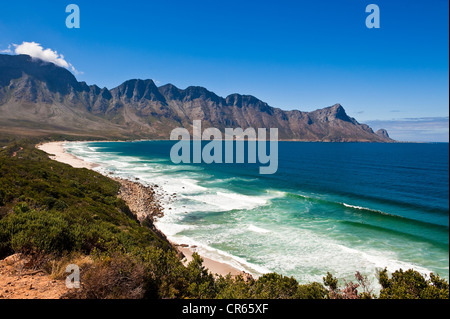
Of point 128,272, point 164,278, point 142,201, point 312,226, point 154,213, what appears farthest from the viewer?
point 142,201

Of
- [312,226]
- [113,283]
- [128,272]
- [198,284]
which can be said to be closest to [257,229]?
[312,226]

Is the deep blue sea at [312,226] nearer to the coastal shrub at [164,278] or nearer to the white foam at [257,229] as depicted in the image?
the white foam at [257,229]

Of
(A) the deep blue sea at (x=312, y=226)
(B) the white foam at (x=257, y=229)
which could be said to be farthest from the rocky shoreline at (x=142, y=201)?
(B) the white foam at (x=257, y=229)

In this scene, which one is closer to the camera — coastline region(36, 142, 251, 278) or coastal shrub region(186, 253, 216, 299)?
coastal shrub region(186, 253, 216, 299)

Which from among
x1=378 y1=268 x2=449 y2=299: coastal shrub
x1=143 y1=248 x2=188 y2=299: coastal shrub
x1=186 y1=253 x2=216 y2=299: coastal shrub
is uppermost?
x1=143 y1=248 x2=188 y2=299: coastal shrub

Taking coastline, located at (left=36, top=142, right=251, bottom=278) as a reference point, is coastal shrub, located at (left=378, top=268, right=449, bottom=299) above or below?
above

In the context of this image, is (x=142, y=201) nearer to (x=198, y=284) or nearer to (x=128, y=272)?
(x=198, y=284)

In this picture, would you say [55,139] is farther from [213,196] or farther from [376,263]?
[376,263]

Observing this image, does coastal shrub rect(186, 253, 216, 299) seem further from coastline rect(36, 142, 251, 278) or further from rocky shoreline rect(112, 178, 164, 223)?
rocky shoreline rect(112, 178, 164, 223)

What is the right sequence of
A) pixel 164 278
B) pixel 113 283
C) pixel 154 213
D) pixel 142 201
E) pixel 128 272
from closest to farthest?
pixel 113 283, pixel 128 272, pixel 164 278, pixel 154 213, pixel 142 201

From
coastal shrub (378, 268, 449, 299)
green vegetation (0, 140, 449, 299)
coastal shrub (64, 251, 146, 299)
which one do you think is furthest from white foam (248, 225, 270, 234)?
coastal shrub (64, 251, 146, 299)
